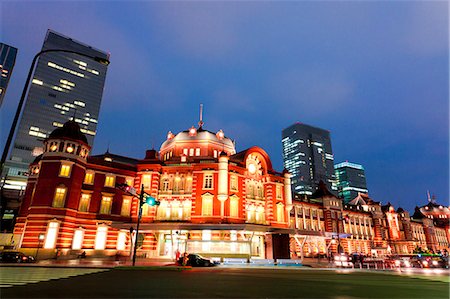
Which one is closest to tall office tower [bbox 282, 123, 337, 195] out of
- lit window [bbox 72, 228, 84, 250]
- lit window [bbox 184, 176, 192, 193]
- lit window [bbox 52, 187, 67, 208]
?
lit window [bbox 184, 176, 192, 193]

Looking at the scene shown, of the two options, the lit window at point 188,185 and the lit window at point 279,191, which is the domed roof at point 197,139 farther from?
the lit window at point 279,191

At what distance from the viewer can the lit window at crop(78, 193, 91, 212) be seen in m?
36.7

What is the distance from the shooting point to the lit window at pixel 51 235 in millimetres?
32375

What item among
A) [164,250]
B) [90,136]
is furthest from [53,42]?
[164,250]

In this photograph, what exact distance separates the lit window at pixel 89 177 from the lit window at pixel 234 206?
19.6 m

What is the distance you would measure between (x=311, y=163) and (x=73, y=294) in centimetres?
18509

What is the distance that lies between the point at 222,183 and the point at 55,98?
12497 cm

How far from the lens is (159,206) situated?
3978 centimetres

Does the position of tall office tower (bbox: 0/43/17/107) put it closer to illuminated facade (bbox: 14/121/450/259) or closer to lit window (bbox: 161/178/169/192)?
illuminated facade (bbox: 14/121/450/259)

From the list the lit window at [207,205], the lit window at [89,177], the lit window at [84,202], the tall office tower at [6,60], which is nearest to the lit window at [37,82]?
the tall office tower at [6,60]

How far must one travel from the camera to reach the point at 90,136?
136750 millimetres

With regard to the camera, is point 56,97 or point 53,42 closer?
point 56,97

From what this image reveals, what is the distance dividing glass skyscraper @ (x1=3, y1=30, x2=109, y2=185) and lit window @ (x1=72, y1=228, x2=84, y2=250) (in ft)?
291

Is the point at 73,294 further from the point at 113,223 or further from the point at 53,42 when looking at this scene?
the point at 53,42
